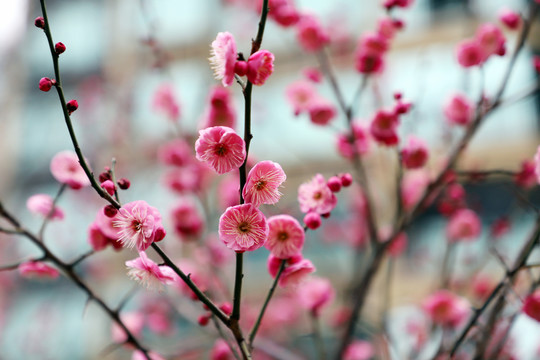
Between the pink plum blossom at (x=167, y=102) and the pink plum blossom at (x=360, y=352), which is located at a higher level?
the pink plum blossom at (x=167, y=102)

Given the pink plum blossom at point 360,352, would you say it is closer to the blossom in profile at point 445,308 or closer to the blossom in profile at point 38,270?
the blossom in profile at point 445,308

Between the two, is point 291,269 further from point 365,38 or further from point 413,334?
point 413,334

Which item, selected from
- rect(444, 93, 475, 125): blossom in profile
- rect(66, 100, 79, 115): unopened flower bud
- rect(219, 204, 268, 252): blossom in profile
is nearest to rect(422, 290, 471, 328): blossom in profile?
rect(444, 93, 475, 125): blossom in profile

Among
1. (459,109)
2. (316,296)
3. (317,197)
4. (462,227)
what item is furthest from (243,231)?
(462,227)

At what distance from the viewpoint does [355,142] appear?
128 cm

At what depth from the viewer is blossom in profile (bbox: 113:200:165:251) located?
2.09ft

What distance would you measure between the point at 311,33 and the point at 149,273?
3.10 ft

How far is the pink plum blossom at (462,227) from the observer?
1554 millimetres

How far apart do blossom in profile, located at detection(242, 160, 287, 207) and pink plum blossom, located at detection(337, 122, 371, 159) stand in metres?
0.63

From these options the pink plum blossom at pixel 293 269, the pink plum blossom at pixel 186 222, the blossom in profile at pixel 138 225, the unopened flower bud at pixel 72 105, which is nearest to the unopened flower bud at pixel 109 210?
the blossom in profile at pixel 138 225

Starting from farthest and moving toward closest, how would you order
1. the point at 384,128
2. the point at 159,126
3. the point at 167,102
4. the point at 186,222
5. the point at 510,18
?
the point at 159,126, the point at 167,102, the point at 186,222, the point at 510,18, the point at 384,128

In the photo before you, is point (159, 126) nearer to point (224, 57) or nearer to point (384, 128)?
point (384, 128)

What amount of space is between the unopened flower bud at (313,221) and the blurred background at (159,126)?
1301 mm

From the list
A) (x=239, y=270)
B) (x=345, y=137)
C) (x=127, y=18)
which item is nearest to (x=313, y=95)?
(x=345, y=137)
